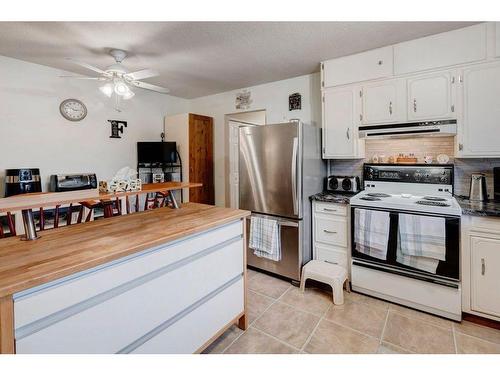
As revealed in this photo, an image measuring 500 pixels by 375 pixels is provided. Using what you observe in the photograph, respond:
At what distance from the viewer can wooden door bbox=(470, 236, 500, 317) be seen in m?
1.87

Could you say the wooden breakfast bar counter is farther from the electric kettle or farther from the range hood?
the electric kettle

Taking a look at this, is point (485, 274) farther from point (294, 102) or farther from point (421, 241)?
point (294, 102)

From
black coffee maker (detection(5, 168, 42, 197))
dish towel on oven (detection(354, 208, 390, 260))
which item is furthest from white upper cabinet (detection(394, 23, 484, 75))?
black coffee maker (detection(5, 168, 42, 197))

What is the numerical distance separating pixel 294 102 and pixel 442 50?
163 cm

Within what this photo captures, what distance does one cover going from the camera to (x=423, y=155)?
8.52 ft

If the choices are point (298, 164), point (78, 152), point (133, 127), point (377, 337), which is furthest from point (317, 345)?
point (133, 127)

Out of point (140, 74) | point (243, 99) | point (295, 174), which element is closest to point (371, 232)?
point (295, 174)

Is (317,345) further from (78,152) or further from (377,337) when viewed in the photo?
(78,152)

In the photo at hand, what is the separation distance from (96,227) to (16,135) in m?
2.24

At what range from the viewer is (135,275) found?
1209 millimetres

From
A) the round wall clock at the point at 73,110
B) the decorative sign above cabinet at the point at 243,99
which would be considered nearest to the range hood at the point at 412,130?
the decorative sign above cabinet at the point at 243,99

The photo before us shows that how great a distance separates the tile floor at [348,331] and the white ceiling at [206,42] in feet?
7.91

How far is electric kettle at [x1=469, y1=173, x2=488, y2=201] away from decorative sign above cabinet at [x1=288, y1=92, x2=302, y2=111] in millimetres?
2024

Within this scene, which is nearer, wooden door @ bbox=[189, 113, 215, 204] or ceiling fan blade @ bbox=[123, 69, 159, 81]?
ceiling fan blade @ bbox=[123, 69, 159, 81]
